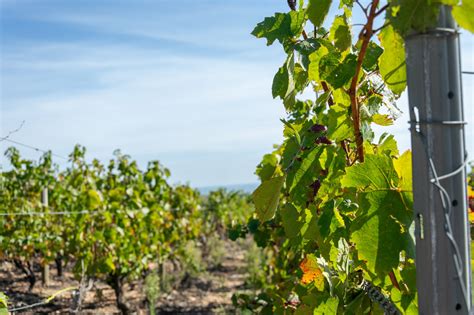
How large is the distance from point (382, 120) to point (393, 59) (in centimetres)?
38

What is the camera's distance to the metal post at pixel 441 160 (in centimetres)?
90

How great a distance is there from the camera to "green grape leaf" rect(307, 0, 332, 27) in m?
1.13

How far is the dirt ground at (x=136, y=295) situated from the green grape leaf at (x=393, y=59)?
22.9 feet

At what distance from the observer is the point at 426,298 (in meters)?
0.92

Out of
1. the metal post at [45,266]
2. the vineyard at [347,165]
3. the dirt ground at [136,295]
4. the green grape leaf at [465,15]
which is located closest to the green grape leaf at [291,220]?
the vineyard at [347,165]

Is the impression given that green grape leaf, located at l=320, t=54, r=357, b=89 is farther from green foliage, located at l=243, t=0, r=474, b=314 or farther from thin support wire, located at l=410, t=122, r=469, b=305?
thin support wire, located at l=410, t=122, r=469, b=305

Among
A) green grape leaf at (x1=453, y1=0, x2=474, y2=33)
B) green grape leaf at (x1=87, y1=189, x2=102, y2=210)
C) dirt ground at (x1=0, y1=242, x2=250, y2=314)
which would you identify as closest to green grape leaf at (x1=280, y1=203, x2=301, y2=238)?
green grape leaf at (x1=453, y1=0, x2=474, y2=33)

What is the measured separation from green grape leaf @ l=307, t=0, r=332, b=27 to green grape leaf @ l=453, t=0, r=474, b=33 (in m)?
0.31

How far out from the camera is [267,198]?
1435 mm

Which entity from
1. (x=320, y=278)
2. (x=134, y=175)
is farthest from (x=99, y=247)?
(x=320, y=278)

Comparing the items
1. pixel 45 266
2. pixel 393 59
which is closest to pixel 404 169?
pixel 393 59

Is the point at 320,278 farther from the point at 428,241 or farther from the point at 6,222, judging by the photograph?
the point at 6,222

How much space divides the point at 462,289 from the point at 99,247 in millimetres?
7865

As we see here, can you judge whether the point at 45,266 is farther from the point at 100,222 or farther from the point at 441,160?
the point at 441,160
